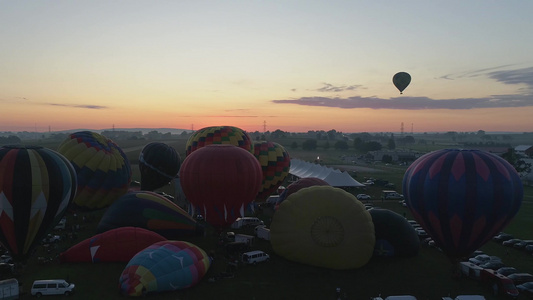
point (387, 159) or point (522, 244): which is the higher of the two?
point (387, 159)

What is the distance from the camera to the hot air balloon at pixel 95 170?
25.6 meters

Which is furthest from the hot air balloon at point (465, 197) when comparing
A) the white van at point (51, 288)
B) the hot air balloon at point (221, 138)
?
the white van at point (51, 288)

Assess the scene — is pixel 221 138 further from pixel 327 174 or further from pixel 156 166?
Result: pixel 327 174

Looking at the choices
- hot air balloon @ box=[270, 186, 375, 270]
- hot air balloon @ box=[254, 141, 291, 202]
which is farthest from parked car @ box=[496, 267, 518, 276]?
hot air balloon @ box=[254, 141, 291, 202]

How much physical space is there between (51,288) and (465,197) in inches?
683

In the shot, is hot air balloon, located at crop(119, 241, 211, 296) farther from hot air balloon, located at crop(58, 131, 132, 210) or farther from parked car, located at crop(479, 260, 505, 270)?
parked car, located at crop(479, 260, 505, 270)

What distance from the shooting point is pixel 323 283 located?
16703 millimetres

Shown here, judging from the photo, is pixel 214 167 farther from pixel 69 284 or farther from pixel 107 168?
pixel 107 168

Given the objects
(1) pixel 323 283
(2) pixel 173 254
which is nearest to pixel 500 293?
(1) pixel 323 283

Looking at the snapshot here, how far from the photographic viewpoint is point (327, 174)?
143 ft

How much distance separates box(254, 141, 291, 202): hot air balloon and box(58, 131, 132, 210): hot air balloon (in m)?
10.1

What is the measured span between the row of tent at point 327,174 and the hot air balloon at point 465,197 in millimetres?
22609

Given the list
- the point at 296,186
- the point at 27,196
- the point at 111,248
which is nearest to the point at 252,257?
the point at 111,248

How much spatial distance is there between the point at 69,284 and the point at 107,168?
11.8m
